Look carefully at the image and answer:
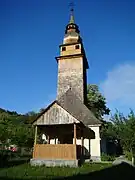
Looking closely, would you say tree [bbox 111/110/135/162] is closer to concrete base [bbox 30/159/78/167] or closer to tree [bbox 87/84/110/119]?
concrete base [bbox 30/159/78/167]

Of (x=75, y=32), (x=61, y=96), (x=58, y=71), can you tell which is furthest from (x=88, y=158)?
(x=75, y=32)

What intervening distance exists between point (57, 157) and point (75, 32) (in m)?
22.9

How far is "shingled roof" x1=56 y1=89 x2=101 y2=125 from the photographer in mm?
23889

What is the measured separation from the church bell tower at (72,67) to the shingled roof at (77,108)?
1486 mm

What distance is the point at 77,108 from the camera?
24.7 m

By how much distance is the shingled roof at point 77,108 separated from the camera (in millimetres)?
23889

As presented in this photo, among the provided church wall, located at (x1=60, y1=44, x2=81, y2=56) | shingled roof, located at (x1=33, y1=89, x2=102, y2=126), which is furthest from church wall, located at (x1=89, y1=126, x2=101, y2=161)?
church wall, located at (x1=60, y1=44, x2=81, y2=56)

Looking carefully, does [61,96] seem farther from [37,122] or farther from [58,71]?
[37,122]

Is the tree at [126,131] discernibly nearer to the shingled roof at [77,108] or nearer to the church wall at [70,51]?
the shingled roof at [77,108]

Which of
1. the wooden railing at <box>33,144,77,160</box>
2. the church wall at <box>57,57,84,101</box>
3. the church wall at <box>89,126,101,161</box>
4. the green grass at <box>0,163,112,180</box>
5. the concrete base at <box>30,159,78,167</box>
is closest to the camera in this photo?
the green grass at <box>0,163,112,180</box>

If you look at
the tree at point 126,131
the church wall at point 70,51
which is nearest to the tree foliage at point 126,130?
the tree at point 126,131

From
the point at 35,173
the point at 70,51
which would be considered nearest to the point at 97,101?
the point at 70,51

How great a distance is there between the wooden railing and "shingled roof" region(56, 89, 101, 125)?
737 cm

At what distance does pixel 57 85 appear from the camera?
29266 millimetres
